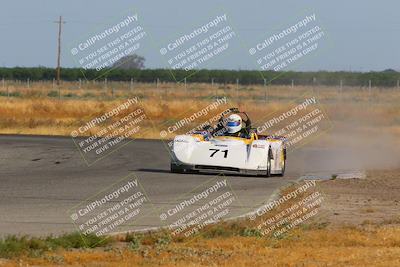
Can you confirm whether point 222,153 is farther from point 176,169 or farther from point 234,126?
point 176,169


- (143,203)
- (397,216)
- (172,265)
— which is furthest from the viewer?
(143,203)

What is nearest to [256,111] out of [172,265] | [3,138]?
[3,138]

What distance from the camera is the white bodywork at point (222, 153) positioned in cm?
2444

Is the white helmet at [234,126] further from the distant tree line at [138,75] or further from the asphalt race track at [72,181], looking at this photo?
the distant tree line at [138,75]

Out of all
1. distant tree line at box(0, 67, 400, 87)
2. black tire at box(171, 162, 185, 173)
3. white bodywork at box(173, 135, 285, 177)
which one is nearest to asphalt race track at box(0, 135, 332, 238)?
black tire at box(171, 162, 185, 173)

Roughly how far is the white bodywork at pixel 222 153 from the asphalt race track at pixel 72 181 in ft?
0.94

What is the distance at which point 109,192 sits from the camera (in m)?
20.0

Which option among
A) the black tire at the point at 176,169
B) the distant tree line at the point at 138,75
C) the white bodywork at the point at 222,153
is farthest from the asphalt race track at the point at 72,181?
the distant tree line at the point at 138,75

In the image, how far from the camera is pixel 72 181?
74.6 ft

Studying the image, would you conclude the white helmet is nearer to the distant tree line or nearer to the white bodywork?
the white bodywork

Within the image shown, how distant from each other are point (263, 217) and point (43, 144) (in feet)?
67.6

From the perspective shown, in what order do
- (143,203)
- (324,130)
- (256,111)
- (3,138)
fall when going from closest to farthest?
1. (143,203)
2. (3,138)
3. (324,130)
4. (256,111)

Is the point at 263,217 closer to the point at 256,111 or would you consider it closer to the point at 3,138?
the point at 3,138

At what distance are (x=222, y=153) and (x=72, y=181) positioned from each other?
3653 mm
